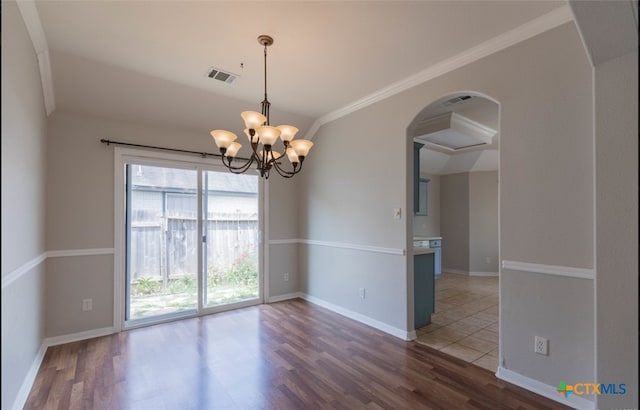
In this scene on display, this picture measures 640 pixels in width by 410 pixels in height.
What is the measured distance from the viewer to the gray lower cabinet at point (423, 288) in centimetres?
359

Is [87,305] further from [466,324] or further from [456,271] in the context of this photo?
[456,271]

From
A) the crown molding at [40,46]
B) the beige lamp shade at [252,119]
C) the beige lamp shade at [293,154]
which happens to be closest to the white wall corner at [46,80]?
the crown molding at [40,46]

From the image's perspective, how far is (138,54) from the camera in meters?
2.81

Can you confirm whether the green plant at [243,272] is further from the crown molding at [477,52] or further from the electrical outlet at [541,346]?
the electrical outlet at [541,346]

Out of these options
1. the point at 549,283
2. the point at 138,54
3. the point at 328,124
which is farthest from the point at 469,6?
the point at 138,54

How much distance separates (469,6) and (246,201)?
11.4ft

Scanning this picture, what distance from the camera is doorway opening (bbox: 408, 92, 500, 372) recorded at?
3385 mm

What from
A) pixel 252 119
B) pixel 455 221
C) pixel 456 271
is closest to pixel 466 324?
pixel 252 119

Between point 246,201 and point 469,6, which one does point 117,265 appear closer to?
point 246,201

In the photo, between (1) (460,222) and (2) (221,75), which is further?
(1) (460,222)

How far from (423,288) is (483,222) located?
394cm

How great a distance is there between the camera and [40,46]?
2543 millimetres
